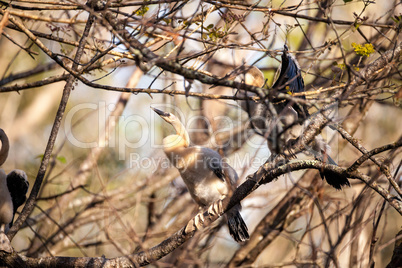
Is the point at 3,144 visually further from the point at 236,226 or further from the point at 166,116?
the point at 236,226

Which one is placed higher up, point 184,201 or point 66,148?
point 66,148

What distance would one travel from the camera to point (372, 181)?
10.6ft

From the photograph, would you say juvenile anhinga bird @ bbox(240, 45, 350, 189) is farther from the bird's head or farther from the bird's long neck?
the bird's long neck

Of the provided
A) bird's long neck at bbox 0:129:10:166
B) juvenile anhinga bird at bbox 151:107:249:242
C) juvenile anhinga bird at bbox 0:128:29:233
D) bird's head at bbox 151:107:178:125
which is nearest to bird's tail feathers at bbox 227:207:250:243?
juvenile anhinga bird at bbox 151:107:249:242

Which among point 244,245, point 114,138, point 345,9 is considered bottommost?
point 244,245

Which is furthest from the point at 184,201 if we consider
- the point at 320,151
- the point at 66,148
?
the point at 66,148

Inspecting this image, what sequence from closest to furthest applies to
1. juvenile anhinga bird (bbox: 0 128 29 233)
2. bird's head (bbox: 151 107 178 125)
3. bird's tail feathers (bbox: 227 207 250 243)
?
juvenile anhinga bird (bbox: 0 128 29 233)
bird's tail feathers (bbox: 227 207 250 243)
bird's head (bbox: 151 107 178 125)

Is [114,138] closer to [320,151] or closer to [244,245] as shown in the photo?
[244,245]

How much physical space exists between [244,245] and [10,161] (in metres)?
6.39

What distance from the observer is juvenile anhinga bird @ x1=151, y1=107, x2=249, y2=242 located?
5.50 meters

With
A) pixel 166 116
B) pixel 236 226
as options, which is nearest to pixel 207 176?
Answer: pixel 236 226

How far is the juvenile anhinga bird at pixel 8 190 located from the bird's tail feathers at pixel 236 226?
2.70 m

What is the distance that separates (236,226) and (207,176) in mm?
726

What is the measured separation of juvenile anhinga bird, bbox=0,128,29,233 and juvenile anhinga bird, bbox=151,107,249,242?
199 centimetres
